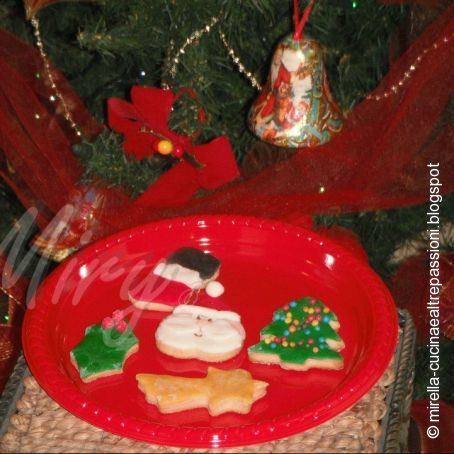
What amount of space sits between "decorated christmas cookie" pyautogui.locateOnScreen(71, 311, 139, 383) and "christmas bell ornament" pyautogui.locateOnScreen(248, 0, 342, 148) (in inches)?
12.1

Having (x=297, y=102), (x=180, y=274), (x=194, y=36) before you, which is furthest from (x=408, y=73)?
(x=180, y=274)

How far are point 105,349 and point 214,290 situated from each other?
0.57ft

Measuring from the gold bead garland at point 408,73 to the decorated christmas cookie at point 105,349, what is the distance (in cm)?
45

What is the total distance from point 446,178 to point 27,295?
589 mm

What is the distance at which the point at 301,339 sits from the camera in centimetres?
95

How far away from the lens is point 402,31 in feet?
3.55

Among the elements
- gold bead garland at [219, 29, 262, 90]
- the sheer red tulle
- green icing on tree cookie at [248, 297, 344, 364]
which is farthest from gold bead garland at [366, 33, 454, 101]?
green icing on tree cookie at [248, 297, 344, 364]

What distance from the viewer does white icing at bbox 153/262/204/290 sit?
1.04 metres

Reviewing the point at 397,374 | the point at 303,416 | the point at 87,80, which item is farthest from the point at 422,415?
the point at 87,80

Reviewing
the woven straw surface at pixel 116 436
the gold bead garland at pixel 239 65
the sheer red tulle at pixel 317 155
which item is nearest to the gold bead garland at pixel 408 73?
the sheer red tulle at pixel 317 155

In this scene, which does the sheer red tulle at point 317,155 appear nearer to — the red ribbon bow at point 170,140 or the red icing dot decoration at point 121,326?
the red ribbon bow at point 170,140

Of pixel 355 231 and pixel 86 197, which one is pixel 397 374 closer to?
pixel 355 231

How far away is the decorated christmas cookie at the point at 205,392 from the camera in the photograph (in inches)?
34.1

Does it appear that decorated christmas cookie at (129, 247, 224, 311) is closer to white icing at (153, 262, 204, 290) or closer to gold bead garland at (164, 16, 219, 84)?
white icing at (153, 262, 204, 290)
